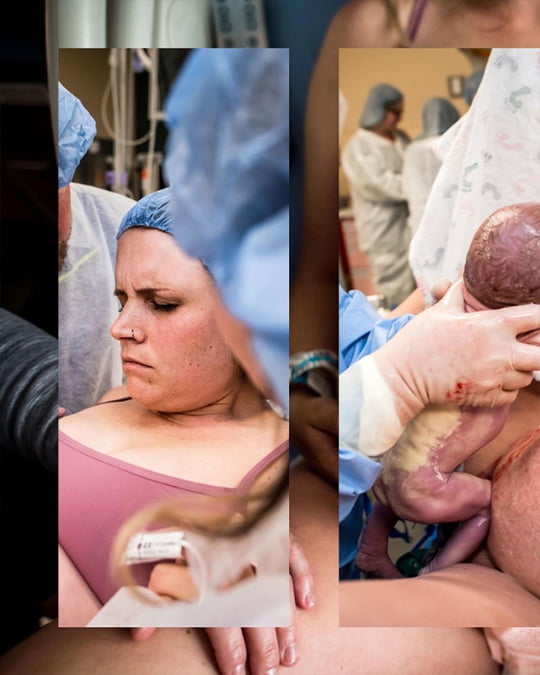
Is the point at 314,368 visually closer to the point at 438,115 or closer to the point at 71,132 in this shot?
the point at 438,115

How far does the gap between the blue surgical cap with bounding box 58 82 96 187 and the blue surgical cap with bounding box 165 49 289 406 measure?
18 centimetres

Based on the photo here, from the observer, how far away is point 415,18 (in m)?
1.52

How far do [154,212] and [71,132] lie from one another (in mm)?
258

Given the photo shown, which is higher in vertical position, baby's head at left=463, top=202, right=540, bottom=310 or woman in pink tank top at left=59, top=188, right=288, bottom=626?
baby's head at left=463, top=202, right=540, bottom=310

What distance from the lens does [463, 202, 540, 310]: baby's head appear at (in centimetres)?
133

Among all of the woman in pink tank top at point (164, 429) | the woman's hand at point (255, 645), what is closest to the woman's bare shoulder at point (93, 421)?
the woman in pink tank top at point (164, 429)

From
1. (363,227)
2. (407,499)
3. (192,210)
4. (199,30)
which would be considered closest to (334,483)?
(407,499)

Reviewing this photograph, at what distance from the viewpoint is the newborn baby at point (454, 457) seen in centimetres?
137

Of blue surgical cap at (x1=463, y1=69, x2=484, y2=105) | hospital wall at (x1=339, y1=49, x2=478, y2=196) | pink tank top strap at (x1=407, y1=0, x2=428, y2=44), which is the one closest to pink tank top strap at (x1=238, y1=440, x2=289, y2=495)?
hospital wall at (x1=339, y1=49, x2=478, y2=196)

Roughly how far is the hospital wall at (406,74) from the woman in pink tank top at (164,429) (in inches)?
17.9

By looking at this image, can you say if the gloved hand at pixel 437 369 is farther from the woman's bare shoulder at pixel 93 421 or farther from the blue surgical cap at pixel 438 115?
the woman's bare shoulder at pixel 93 421

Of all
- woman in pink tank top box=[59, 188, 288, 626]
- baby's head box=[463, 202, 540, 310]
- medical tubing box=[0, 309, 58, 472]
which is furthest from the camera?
medical tubing box=[0, 309, 58, 472]

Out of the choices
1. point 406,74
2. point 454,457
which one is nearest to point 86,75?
point 406,74

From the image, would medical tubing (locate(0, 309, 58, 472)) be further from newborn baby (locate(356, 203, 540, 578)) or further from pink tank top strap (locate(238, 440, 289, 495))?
newborn baby (locate(356, 203, 540, 578))
